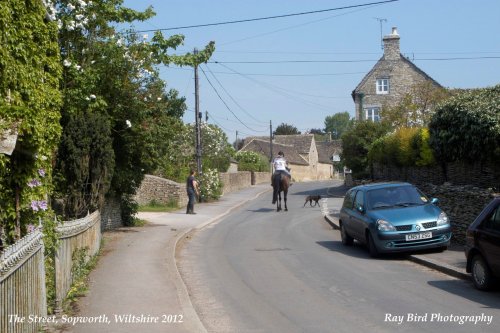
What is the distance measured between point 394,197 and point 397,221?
1491 mm

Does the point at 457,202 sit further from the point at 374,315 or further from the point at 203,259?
the point at 374,315

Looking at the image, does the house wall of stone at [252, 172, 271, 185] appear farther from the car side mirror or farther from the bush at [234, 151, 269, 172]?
the car side mirror

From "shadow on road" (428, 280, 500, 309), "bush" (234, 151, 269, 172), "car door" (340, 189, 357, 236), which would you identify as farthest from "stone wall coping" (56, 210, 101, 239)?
"bush" (234, 151, 269, 172)

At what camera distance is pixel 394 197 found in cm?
1591

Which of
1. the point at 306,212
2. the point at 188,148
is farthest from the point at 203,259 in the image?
the point at 188,148

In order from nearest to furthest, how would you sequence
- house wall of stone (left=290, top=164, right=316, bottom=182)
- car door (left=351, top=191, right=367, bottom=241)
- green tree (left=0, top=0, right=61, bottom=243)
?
green tree (left=0, top=0, right=61, bottom=243) < car door (left=351, top=191, right=367, bottom=241) < house wall of stone (left=290, top=164, right=316, bottom=182)

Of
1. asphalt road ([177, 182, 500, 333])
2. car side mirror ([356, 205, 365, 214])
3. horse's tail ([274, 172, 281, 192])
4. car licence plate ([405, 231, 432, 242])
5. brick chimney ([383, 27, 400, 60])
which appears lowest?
asphalt road ([177, 182, 500, 333])

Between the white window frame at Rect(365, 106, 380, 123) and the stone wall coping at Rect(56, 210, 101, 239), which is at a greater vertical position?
the white window frame at Rect(365, 106, 380, 123)

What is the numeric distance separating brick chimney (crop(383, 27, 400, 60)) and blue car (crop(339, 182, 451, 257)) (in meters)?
43.0

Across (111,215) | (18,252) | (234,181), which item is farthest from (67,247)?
(234,181)

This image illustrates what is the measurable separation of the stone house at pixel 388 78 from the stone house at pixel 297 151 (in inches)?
1345

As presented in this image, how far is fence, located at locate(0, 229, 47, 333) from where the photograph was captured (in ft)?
19.9

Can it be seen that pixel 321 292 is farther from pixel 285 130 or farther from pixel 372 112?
pixel 285 130

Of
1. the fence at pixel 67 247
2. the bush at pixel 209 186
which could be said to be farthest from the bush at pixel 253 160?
the fence at pixel 67 247
